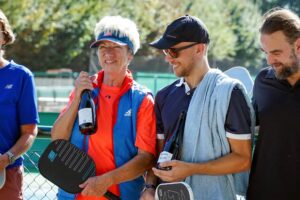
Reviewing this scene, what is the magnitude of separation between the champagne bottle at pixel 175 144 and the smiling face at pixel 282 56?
0.57 meters

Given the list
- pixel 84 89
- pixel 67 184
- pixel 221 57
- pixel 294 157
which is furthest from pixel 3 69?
pixel 221 57

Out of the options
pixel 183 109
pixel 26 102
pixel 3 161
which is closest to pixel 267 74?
pixel 183 109

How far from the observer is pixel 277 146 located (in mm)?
3078

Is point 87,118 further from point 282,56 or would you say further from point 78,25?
point 78,25

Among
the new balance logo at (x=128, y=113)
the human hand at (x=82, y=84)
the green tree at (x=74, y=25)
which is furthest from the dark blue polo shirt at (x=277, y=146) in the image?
the green tree at (x=74, y=25)

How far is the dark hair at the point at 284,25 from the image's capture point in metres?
3.10

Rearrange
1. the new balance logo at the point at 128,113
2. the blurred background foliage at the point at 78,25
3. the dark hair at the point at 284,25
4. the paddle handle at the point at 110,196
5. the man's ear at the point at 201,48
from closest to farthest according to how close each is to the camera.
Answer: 1. the dark hair at the point at 284,25
2. the man's ear at the point at 201,48
3. the paddle handle at the point at 110,196
4. the new balance logo at the point at 128,113
5. the blurred background foliage at the point at 78,25

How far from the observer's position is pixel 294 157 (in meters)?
3.03

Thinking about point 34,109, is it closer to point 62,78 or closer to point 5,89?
point 5,89

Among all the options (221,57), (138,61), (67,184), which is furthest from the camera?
(221,57)

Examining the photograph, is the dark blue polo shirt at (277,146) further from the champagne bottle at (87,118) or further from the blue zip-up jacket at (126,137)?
the champagne bottle at (87,118)

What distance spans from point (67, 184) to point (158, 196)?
60 cm

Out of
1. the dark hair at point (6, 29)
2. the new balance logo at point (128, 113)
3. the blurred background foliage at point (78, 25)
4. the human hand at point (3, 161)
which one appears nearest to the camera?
the new balance logo at point (128, 113)

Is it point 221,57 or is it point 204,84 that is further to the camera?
point 221,57
